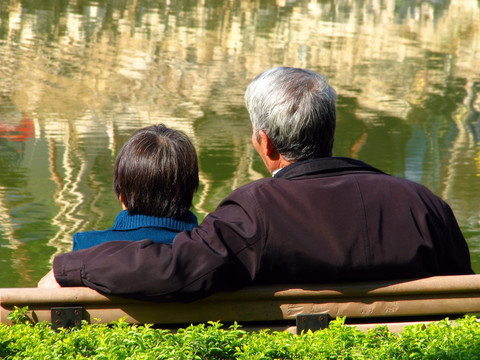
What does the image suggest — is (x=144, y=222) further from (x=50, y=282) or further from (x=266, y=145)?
(x=266, y=145)

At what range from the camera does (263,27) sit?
64.0 feet

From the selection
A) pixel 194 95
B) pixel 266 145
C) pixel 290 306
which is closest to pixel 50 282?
pixel 290 306

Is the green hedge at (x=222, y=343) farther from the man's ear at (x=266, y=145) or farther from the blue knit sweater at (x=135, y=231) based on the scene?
the man's ear at (x=266, y=145)

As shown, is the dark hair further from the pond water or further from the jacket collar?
the pond water

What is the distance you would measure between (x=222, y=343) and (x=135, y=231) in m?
0.59

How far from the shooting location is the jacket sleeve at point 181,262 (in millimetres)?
2256

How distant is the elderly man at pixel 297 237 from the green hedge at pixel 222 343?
0.16m

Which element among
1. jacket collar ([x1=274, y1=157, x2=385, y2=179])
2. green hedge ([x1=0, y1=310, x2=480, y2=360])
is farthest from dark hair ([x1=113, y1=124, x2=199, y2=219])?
green hedge ([x1=0, y1=310, x2=480, y2=360])

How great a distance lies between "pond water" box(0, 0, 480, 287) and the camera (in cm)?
655

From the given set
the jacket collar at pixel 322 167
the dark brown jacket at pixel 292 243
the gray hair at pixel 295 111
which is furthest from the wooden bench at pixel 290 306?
the gray hair at pixel 295 111

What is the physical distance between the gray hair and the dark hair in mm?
310

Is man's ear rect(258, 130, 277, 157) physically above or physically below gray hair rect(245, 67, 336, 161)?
below

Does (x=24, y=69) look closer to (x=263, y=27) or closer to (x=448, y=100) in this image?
(x=448, y=100)

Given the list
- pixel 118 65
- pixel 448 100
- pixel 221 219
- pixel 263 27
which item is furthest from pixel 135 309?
pixel 263 27
